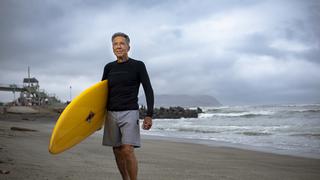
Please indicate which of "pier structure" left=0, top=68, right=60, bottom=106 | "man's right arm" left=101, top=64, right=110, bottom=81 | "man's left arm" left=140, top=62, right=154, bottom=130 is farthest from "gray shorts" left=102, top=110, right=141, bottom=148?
"pier structure" left=0, top=68, right=60, bottom=106

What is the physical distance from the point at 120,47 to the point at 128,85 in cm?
36

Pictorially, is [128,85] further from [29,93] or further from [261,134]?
[29,93]

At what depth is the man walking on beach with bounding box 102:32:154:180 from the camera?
3258mm

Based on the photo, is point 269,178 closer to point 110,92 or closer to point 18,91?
point 110,92

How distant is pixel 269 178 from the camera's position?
4.65 metres

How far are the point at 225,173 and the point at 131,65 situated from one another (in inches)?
90.8

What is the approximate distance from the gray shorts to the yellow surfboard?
223 millimetres

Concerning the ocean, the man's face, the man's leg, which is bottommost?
the ocean

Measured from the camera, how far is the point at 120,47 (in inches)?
133

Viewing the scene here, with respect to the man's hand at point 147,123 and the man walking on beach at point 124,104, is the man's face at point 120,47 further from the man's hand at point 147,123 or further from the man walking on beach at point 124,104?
the man's hand at point 147,123

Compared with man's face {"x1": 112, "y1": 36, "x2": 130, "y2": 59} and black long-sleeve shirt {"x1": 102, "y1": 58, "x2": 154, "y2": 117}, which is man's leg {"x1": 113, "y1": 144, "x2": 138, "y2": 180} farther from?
man's face {"x1": 112, "y1": 36, "x2": 130, "y2": 59}

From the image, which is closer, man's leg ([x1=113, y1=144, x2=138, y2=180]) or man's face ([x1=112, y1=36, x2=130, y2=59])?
man's leg ([x1=113, y1=144, x2=138, y2=180])

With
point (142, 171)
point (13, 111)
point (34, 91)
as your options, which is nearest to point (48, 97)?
point (34, 91)

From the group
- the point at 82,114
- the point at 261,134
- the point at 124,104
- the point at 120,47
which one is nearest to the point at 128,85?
the point at 124,104
